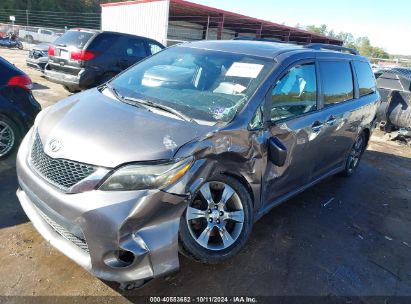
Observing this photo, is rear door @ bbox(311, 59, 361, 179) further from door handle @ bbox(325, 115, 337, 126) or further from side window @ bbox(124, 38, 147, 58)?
side window @ bbox(124, 38, 147, 58)

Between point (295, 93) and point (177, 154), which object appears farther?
point (295, 93)

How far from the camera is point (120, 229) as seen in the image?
218cm

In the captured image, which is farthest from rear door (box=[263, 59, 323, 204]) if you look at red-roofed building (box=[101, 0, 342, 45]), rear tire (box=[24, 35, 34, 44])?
rear tire (box=[24, 35, 34, 44])

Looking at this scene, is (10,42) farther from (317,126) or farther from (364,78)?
(317,126)

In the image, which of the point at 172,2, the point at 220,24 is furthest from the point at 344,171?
the point at 220,24

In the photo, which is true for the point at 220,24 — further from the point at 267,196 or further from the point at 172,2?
the point at 267,196

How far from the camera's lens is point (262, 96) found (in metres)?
3.01

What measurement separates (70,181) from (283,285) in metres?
1.82

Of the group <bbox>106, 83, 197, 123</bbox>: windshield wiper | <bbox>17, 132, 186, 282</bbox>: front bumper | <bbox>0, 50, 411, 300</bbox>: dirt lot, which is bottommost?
<bbox>0, 50, 411, 300</bbox>: dirt lot

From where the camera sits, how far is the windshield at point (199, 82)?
295 centimetres

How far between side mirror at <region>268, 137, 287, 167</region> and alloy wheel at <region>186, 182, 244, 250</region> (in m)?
0.49

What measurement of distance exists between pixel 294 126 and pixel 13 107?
3.48m

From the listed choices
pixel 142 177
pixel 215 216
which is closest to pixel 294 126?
pixel 215 216

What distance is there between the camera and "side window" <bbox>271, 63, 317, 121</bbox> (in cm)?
319
